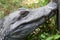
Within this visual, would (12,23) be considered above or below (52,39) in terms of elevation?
above

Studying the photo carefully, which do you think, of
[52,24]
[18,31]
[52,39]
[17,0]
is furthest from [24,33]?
[17,0]

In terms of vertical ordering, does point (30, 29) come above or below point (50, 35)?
above

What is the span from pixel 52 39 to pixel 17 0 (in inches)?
76.6

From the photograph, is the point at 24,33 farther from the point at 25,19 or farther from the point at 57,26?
the point at 57,26

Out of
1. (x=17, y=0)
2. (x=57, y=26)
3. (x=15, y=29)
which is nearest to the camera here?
(x=15, y=29)

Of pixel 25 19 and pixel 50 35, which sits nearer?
pixel 25 19

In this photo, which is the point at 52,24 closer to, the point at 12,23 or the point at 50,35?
the point at 50,35

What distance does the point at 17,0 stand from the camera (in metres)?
5.39

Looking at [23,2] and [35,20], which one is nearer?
[35,20]

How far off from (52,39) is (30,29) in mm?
505

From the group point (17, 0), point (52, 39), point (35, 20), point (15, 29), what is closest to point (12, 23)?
point (15, 29)

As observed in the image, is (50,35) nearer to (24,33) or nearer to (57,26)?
(57,26)

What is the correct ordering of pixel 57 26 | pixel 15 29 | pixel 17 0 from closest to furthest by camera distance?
pixel 15 29
pixel 57 26
pixel 17 0

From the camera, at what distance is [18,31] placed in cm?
373
